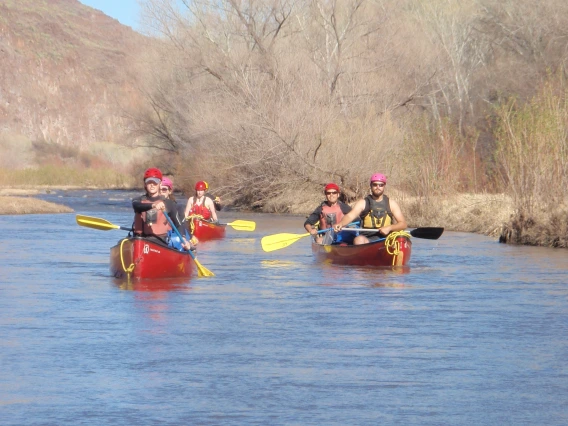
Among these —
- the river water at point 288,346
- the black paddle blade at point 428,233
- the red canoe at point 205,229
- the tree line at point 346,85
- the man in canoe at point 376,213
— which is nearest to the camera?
the river water at point 288,346

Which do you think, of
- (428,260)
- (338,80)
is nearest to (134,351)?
(428,260)

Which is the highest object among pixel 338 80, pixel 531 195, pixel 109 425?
pixel 338 80

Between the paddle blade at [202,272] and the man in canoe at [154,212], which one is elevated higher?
the man in canoe at [154,212]

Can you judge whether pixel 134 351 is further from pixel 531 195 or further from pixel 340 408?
pixel 531 195

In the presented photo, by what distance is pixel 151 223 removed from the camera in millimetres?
14859

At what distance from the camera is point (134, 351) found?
9578 mm

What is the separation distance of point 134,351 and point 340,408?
103 inches

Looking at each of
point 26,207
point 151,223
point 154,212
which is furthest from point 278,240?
point 26,207

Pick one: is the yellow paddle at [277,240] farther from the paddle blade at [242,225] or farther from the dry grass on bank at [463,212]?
the dry grass on bank at [463,212]

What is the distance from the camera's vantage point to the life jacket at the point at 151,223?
1476 centimetres

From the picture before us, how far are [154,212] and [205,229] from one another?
30.4 ft

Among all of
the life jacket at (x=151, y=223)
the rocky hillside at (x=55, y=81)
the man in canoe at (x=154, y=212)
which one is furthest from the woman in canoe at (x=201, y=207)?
the rocky hillside at (x=55, y=81)

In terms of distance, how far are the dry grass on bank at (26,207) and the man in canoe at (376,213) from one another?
19.4 m

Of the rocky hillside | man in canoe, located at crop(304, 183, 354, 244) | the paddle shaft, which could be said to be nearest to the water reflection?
man in canoe, located at crop(304, 183, 354, 244)
